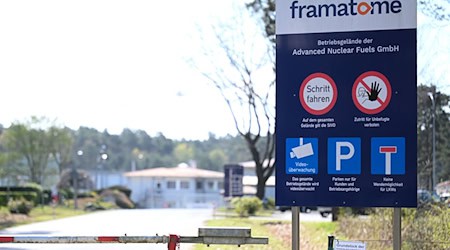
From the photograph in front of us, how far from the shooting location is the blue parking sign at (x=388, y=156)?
29.7ft

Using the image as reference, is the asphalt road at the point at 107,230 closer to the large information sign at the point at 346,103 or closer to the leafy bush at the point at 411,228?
the leafy bush at the point at 411,228

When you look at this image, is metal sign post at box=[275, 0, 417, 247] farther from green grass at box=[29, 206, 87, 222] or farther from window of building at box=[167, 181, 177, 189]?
window of building at box=[167, 181, 177, 189]

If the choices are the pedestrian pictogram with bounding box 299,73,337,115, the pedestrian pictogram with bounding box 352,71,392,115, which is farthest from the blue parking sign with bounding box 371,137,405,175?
the pedestrian pictogram with bounding box 299,73,337,115

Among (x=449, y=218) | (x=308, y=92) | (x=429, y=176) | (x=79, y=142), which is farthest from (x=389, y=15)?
(x=79, y=142)

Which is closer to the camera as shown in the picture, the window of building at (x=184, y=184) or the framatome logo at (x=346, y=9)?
the framatome logo at (x=346, y=9)

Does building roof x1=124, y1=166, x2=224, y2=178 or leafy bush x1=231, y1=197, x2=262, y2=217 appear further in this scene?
building roof x1=124, y1=166, x2=224, y2=178

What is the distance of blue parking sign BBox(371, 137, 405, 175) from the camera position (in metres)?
9.04

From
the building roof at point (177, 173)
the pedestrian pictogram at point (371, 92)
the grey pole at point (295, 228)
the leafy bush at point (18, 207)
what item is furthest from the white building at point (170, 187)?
the pedestrian pictogram at point (371, 92)

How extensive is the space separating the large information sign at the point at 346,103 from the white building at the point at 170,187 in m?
88.2

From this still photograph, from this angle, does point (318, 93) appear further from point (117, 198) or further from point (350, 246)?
point (117, 198)

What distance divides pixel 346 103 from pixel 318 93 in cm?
36

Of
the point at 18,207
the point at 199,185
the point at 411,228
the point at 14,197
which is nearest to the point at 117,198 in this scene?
the point at 14,197

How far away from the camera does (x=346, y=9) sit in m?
9.22

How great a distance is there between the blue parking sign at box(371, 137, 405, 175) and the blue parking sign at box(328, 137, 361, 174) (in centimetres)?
20
